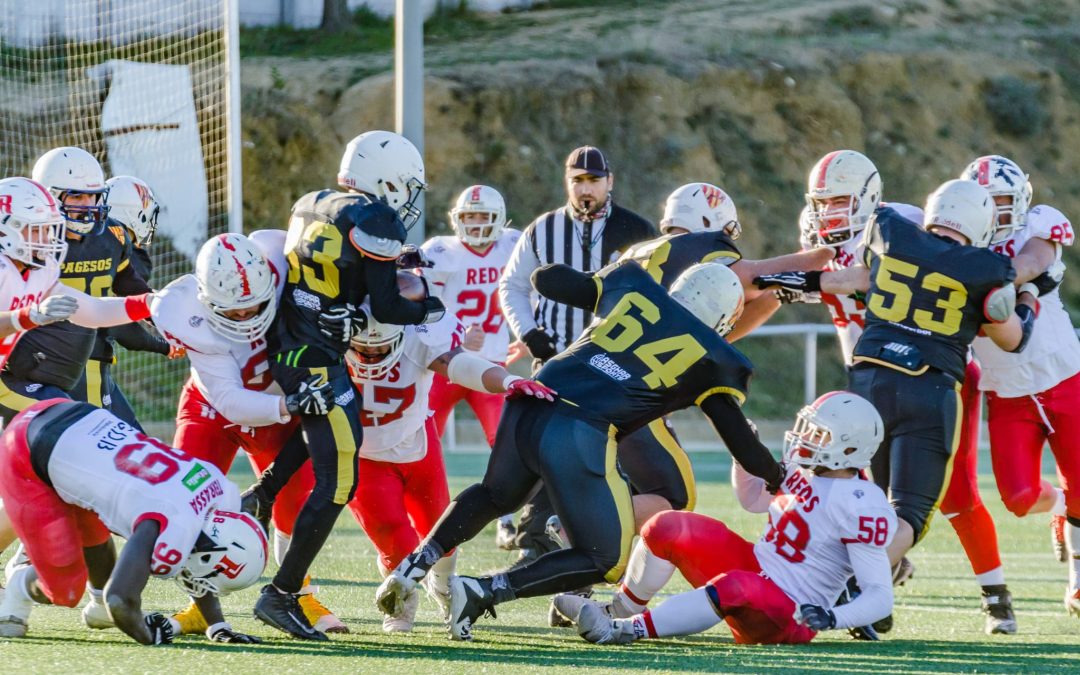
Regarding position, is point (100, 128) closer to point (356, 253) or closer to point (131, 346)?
point (131, 346)

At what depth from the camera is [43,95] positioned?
553 inches

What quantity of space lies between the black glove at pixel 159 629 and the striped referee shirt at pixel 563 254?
275 cm

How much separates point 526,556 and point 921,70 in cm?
1691

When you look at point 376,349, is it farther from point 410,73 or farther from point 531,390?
point 410,73

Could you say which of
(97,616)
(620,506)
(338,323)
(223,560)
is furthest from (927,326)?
(97,616)

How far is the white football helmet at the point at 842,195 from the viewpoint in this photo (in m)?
5.71

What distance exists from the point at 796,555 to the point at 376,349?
1.64 meters

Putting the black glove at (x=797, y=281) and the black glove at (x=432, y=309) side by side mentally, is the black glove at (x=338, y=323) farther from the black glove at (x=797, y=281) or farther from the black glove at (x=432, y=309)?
the black glove at (x=797, y=281)

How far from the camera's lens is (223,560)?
4469 mm

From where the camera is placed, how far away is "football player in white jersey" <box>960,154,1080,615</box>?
5.78m

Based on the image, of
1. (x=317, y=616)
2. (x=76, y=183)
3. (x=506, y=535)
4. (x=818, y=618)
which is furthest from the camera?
(x=506, y=535)

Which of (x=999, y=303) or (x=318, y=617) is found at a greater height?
(x=999, y=303)

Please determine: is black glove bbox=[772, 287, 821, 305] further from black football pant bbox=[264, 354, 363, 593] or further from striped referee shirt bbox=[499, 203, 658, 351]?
black football pant bbox=[264, 354, 363, 593]

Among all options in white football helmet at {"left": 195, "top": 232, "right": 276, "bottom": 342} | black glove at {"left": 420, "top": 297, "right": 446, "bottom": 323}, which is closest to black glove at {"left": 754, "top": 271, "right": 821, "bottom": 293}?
black glove at {"left": 420, "top": 297, "right": 446, "bottom": 323}
